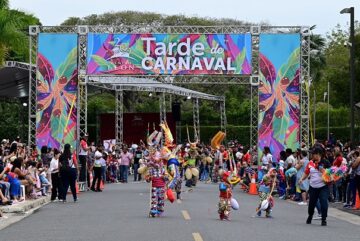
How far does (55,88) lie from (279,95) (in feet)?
→ 30.5

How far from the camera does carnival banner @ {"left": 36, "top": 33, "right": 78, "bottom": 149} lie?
34188mm

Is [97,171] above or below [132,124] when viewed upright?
below

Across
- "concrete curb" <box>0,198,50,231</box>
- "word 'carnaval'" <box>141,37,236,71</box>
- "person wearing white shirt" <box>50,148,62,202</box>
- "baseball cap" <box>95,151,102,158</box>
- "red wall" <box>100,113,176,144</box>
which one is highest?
"word 'carnaval'" <box>141,37,236,71</box>

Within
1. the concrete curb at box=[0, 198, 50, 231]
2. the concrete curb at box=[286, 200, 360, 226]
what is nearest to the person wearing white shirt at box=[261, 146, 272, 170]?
the concrete curb at box=[286, 200, 360, 226]

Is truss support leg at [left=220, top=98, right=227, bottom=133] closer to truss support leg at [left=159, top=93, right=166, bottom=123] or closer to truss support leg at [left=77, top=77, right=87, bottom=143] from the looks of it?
truss support leg at [left=159, top=93, right=166, bottom=123]

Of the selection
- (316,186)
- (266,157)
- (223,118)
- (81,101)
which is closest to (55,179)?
(266,157)

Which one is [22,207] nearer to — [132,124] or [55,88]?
[55,88]

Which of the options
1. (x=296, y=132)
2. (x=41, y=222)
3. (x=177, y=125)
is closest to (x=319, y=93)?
(x=177, y=125)

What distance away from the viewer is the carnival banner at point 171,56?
112 feet

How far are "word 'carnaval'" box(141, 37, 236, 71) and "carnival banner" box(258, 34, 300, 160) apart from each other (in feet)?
5.07

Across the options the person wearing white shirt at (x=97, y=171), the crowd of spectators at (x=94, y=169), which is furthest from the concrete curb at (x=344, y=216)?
the person wearing white shirt at (x=97, y=171)

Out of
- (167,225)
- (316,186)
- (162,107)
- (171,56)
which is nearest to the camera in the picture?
(167,225)

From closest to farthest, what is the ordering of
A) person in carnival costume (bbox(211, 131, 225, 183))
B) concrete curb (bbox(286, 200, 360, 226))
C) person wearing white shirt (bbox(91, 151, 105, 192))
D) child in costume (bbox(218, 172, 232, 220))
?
child in costume (bbox(218, 172, 232, 220)) → concrete curb (bbox(286, 200, 360, 226)) → person in carnival costume (bbox(211, 131, 225, 183)) → person wearing white shirt (bbox(91, 151, 105, 192))

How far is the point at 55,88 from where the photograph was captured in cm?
3441
